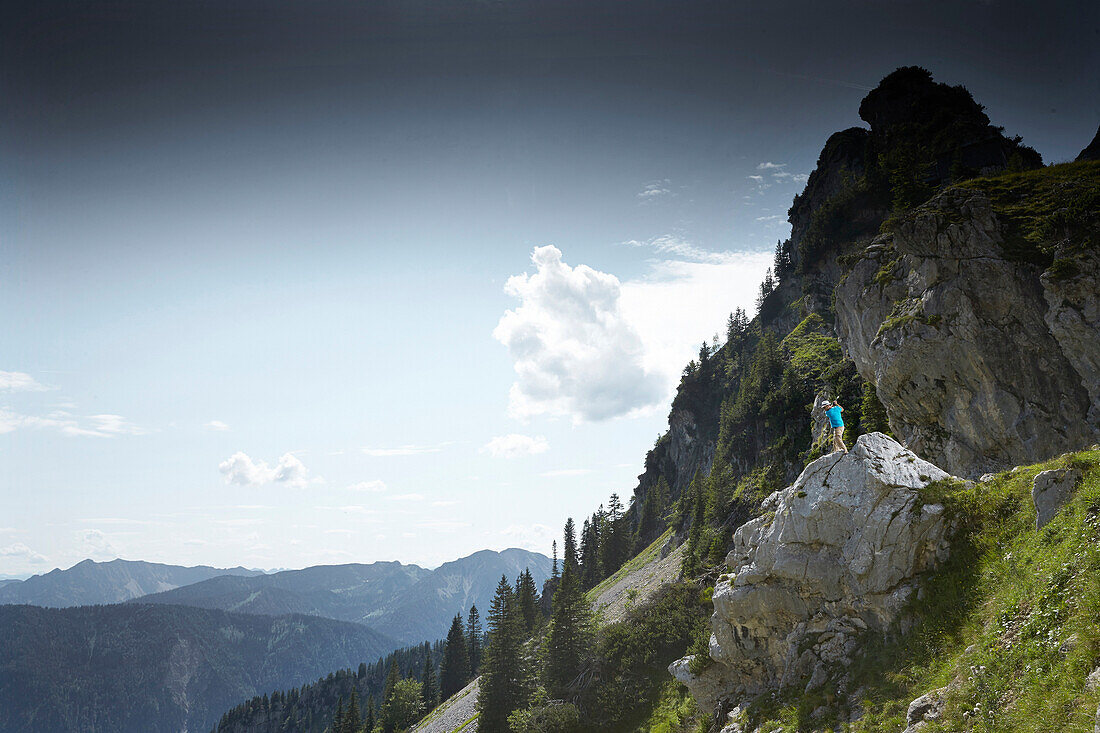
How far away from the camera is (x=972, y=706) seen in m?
12.9

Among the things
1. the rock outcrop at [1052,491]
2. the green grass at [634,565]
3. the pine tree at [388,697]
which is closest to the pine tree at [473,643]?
the pine tree at [388,697]

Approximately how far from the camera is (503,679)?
58219mm

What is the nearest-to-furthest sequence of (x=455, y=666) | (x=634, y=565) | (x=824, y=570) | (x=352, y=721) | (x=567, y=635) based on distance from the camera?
(x=824, y=570)
(x=567, y=635)
(x=634, y=565)
(x=455, y=666)
(x=352, y=721)

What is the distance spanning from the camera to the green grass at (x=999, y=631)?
1149 centimetres

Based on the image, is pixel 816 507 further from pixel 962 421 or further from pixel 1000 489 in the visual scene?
pixel 962 421

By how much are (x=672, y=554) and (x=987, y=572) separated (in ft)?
231

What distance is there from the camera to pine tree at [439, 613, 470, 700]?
108 metres

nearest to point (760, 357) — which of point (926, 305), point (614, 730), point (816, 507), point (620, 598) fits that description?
point (620, 598)

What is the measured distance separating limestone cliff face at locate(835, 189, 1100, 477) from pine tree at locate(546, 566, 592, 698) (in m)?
34.3

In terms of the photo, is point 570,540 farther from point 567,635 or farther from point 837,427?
point 837,427

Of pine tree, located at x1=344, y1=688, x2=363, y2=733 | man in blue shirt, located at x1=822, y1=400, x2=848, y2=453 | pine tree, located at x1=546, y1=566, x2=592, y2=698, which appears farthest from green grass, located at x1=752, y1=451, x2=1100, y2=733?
pine tree, located at x1=344, y1=688, x2=363, y2=733

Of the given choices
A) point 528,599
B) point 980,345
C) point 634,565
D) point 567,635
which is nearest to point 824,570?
point 980,345

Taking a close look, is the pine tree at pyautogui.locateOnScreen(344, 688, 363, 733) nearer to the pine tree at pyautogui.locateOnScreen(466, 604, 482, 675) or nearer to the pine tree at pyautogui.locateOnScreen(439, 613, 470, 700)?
the pine tree at pyautogui.locateOnScreen(439, 613, 470, 700)

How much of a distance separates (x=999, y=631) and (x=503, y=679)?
2167 inches
